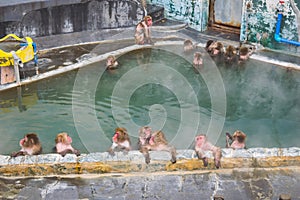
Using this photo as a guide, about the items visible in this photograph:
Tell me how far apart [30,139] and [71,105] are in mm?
3182

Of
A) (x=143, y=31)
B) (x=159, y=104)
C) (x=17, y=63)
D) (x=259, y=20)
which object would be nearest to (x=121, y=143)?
(x=159, y=104)

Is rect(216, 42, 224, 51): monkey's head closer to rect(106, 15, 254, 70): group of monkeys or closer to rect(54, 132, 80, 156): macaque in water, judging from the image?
rect(106, 15, 254, 70): group of monkeys

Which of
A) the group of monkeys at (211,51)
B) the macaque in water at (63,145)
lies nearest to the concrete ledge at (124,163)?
the macaque in water at (63,145)

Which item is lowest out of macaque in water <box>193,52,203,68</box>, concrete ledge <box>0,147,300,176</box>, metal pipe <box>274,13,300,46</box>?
concrete ledge <box>0,147,300,176</box>

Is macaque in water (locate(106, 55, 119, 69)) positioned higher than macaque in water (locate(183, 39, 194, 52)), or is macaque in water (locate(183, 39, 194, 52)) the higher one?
macaque in water (locate(183, 39, 194, 52))

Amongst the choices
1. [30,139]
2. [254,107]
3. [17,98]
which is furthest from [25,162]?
[254,107]

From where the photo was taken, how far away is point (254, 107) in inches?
560

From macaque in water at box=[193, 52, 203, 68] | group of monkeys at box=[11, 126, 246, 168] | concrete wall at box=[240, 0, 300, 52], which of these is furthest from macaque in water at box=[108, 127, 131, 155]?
concrete wall at box=[240, 0, 300, 52]

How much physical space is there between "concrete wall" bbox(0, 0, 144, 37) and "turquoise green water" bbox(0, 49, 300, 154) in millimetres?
3245

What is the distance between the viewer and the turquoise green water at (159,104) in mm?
12828

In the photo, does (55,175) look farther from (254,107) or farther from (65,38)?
(65,38)

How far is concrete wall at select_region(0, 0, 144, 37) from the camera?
1803 centimetres

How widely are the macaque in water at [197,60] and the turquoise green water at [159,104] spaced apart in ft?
0.86

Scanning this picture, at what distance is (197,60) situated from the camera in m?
16.2
